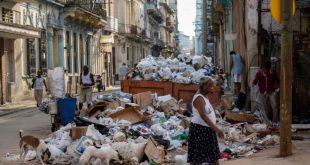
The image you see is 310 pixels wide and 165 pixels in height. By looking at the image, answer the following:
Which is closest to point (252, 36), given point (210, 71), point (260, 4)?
point (260, 4)

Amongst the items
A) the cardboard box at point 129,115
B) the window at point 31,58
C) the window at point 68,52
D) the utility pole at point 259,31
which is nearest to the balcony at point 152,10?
the window at point 68,52

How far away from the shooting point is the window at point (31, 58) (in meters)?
27.6

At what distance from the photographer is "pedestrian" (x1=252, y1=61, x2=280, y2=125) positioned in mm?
13188

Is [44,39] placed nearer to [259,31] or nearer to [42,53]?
[42,53]

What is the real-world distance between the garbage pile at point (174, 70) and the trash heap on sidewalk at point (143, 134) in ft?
4.55

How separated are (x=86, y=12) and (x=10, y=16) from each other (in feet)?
40.6

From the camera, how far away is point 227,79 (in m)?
25.1

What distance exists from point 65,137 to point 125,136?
1.12m

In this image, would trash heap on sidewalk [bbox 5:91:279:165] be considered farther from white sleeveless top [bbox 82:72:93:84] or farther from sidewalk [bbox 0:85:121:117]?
sidewalk [bbox 0:85:121:117]

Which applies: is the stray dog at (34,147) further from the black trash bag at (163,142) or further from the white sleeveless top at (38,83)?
the white sleeveless top at (38,83)

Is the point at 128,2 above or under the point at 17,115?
above

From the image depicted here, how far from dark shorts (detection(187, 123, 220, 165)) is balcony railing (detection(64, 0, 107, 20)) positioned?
92.5 ft

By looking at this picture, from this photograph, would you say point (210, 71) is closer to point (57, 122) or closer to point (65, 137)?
point (57, 122)

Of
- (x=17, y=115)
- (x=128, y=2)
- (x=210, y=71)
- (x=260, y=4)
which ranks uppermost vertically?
(x=128, y=2)
